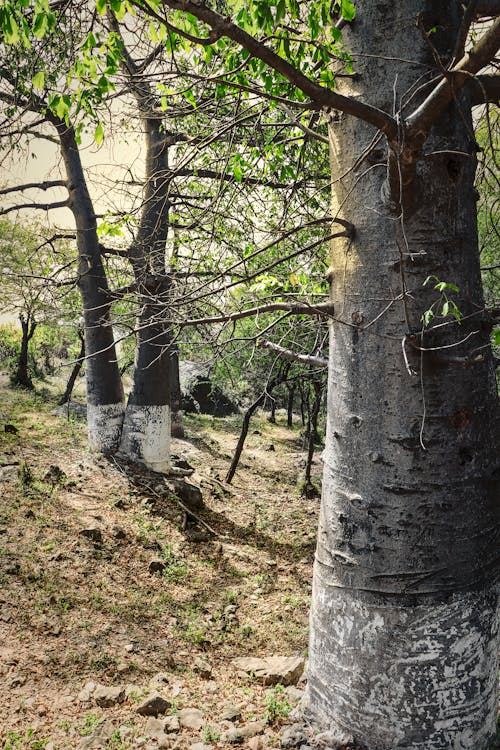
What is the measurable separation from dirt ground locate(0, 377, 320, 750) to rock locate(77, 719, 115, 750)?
15 millimetres

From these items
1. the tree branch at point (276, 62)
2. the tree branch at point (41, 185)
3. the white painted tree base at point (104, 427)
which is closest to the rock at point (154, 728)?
the tree branch at point (276, 62)

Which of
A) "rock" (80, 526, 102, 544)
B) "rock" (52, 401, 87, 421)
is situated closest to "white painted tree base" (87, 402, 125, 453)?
"rock" (80, 526, 102, 544)

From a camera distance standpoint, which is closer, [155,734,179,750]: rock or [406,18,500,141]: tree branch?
[406,18,500,141]: tree branch

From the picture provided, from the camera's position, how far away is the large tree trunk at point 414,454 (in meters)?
2.25

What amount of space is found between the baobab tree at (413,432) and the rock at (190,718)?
3.18 feet

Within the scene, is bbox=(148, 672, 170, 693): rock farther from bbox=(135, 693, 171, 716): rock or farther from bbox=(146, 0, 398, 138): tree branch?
bbox=(146, 0, 398, 138): tree branch

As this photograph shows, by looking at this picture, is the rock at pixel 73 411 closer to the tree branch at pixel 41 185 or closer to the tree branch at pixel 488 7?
the tree branch at pixel 41 185

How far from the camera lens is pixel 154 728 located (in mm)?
2920

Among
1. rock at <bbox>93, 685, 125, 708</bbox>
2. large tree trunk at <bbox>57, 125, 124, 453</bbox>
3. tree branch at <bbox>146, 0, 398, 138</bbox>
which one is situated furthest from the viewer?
large tree trunk at <bbox>57, 125, 124, 453</bbox>

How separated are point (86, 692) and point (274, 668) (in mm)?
1268

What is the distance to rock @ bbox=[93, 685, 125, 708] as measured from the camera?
3.22 meters

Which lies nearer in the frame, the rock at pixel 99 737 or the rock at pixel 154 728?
the rock at pixel 99 737

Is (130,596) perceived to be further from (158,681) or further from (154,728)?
(154,728)

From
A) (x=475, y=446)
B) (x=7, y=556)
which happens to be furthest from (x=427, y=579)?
(x=7, y=556)
